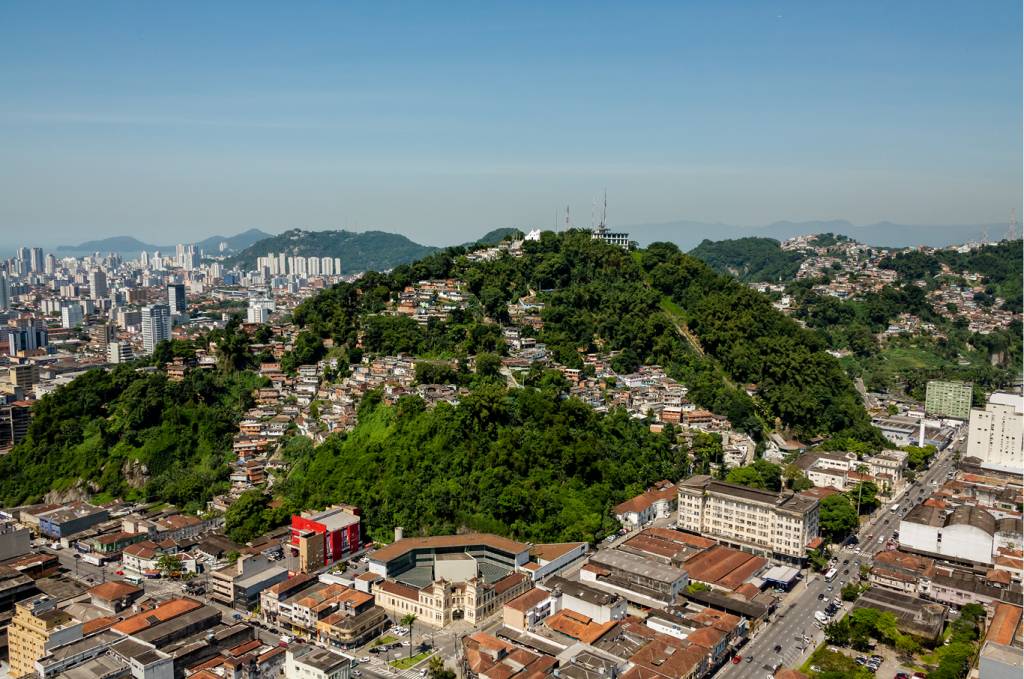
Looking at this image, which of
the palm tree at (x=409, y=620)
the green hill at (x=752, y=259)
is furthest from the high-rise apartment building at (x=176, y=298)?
the palm tree at (x=409, y=620)

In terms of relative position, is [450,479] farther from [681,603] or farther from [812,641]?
[812,641]

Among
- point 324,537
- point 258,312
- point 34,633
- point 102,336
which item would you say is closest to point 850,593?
point 324,537

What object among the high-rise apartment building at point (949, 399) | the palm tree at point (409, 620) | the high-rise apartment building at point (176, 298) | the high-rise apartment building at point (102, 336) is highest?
the high-rise apartment building at point (176, 298)

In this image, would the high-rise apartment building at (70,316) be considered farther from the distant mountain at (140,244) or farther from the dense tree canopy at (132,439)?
the distant mountain at (140,244)

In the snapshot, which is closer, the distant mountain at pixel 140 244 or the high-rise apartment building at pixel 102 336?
the high-rise apartment building at pixel 102 336

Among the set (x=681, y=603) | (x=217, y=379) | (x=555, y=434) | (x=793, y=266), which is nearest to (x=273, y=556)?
(x=555, y=434)

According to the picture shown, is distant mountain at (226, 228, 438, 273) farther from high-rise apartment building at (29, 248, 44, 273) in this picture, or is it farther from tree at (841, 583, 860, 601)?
tree at (841, 583, 860, 601)

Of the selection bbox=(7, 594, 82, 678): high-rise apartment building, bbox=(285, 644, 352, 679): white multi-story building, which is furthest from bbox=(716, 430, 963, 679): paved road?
bbox=(7, 594, 82, 678): high-rise apartment building
